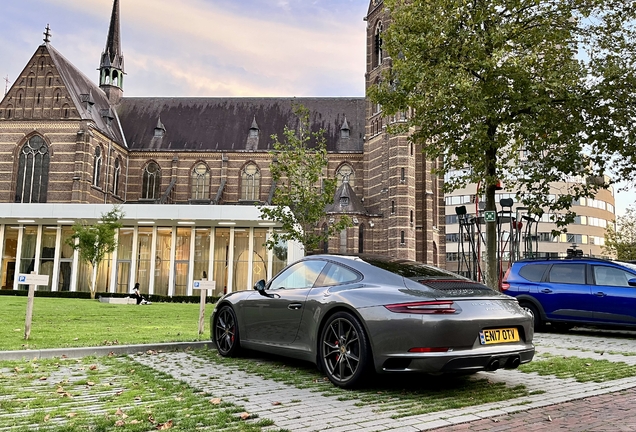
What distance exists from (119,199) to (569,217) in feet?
149

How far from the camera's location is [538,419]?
422 cm

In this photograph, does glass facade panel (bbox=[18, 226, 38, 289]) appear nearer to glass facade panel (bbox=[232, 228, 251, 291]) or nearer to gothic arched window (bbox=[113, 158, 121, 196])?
gothic arched window (bbox=[113, 158, 121, 196])

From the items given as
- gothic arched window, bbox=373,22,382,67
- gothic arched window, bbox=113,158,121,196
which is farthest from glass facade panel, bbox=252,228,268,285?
gothic arched window, bbox=373,22,382,67

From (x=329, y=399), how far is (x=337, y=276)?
1.48 metres

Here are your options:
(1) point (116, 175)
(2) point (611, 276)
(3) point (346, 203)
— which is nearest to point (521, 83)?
(2) point (611, 276)

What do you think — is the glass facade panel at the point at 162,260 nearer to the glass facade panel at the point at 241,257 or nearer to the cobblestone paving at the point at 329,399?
the glass facade panel at the point at 241,257

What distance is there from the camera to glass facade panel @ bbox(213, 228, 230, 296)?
37.9 metres

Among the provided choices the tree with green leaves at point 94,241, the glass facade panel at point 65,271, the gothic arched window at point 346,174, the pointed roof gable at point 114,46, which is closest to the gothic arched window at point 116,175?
the pointed roof gable at point 114,46

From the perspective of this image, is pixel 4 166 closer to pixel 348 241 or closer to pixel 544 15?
pixel 348 241

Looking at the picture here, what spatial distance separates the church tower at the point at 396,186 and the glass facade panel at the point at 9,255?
27015mm

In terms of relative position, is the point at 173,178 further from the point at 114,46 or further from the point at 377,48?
the point at 377,48

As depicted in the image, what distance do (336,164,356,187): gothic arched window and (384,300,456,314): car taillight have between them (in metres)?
46.4

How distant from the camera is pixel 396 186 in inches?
1800

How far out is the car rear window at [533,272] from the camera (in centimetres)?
1209
